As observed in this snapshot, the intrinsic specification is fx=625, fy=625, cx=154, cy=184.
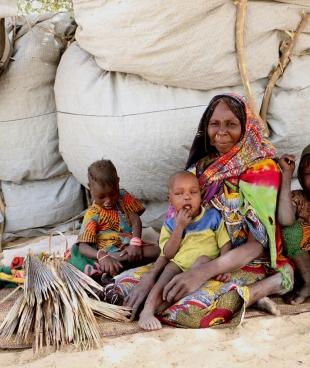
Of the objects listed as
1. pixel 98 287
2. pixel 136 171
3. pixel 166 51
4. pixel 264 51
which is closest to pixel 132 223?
pixel 136 171

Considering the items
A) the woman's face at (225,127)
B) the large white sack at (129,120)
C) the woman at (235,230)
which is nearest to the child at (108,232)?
the woman at (235,230)

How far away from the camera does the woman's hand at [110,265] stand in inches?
130

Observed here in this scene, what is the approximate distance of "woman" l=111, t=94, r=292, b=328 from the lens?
283 centimetres

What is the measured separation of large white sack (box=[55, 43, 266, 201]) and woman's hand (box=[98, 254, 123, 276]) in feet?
2.68

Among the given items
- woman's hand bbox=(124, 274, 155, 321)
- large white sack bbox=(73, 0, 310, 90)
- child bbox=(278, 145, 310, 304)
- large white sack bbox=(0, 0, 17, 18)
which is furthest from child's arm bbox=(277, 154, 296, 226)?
large white sack bbox=(0, 0, 17, 18)

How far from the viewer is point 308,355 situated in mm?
2502

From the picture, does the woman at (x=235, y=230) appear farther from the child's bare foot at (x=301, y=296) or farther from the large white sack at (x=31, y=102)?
the large white sack at (x=31, y=102)

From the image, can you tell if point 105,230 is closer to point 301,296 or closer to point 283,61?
point 301,296

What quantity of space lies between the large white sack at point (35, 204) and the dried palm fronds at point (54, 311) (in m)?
1.65

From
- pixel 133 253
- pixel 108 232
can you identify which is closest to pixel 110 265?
pixel 133 253

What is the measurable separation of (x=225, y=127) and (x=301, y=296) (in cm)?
91

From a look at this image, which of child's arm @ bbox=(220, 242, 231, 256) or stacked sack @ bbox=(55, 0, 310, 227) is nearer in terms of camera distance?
child's arm @ bbox=(220, 242, 231, 256)

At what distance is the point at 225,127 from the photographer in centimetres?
304

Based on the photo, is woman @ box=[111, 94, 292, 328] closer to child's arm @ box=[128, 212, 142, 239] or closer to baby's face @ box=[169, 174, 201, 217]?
baby's face @ box=[169, 174, 201, 217]
